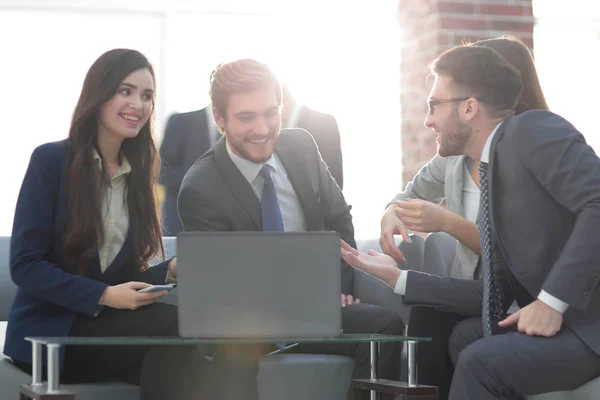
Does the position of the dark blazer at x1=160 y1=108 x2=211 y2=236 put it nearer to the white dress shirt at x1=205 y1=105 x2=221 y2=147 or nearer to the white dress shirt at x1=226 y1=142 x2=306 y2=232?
the white dress shirt at x1=205 y1=105 x2=221 y2=147

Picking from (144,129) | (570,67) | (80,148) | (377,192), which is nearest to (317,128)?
(144,129)

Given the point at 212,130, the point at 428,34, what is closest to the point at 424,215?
the point at 212,130

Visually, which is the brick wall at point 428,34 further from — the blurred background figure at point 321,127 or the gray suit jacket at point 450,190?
the gray suit jacket at point 450,190

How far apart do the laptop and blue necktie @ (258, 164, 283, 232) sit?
0.78 metres

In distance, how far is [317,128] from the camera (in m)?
3.89

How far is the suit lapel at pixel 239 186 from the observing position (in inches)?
113

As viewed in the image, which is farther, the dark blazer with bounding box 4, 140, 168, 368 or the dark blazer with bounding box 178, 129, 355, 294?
the dark blazer with bounding box 178, 129, 355, 294

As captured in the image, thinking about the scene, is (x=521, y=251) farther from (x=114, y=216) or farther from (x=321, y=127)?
(x=321, y=127)

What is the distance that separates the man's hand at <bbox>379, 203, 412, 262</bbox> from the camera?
278cm

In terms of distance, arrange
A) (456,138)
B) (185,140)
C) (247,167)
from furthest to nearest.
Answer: (185,140) < (247,167) < (456,138)

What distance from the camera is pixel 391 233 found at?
2828 millimetres

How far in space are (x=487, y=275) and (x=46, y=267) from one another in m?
1.18

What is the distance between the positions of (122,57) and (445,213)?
3.46 ft

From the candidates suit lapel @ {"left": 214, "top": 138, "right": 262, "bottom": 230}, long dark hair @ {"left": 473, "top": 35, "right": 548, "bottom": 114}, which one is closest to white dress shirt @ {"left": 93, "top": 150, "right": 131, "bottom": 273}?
suit lapel @ {"left": 214, "top": 138, "right": 262, "bottom": 230}
